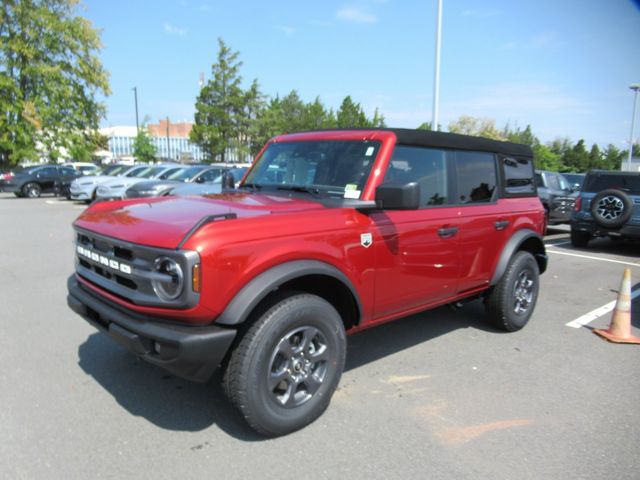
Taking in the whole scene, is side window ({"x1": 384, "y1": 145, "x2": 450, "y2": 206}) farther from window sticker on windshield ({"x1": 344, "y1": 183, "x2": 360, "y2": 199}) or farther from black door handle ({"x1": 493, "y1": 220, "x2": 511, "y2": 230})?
black door handle ({"x1": 493, "y1": 220, "x2": 511, "y2": 230})

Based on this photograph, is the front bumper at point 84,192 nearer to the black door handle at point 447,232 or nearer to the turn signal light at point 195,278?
the black door handle at point 447,232

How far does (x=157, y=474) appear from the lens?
2.60 metres

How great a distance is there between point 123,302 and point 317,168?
69.6 inches

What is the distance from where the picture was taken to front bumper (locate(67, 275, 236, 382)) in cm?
251

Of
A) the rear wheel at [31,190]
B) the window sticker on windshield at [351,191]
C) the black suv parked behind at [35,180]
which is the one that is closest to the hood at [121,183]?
the black suv parked behind at [35,180]

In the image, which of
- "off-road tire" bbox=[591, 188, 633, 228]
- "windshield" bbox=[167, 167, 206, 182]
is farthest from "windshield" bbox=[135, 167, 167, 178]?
"off-road tire" bbox=[591, 188, 633, 228]

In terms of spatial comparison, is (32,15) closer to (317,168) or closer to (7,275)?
(7,275)

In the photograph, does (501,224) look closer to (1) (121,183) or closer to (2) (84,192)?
(1) (121,183)

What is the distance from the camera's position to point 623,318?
4.84 meters

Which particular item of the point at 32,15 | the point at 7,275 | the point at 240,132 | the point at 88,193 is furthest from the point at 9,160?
the point at 7,275

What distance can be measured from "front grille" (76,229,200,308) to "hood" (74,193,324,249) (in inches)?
1.9

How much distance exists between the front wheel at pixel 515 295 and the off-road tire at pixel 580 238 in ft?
21.9

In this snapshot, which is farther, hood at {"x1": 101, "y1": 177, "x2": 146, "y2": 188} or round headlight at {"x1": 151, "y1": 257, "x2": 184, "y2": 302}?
hood at {"x1": 101, "y1": 177, "x2": 146, "y2": 188}

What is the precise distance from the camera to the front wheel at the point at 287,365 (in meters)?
2.73
